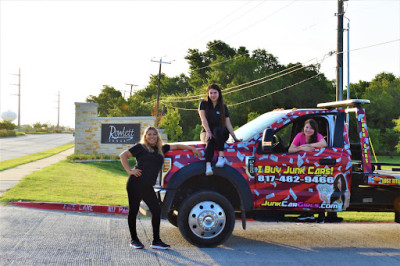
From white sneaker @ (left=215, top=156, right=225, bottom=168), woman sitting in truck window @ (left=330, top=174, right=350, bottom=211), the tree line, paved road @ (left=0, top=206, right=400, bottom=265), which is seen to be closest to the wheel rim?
paved road @ (left=0, top=206, right=400, bottom=265)

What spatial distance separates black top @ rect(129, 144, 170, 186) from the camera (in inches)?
242

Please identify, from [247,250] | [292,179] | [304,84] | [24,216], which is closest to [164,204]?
[247,250]

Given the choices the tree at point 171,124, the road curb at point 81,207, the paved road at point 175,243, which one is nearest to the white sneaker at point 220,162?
the paved road at point 175,243

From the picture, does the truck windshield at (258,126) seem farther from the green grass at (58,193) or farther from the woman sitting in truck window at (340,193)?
the green grass at (58,193)

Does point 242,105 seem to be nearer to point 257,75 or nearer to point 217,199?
point 257,75

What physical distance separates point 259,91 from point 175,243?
48.8 metres

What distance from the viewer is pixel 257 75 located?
56281mm

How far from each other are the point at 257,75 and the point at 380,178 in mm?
50445

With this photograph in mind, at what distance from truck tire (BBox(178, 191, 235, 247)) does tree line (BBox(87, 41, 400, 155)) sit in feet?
134

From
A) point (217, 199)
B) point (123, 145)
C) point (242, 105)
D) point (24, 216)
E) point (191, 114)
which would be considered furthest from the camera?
point (191, 114)

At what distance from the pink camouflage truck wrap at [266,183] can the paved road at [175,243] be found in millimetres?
524

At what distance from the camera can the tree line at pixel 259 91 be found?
177 feet

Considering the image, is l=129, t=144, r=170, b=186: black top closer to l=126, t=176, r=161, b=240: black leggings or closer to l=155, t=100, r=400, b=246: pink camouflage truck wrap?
l=126, t=176, r=161, b=240: black leggings

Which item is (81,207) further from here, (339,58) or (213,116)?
(339,58)
